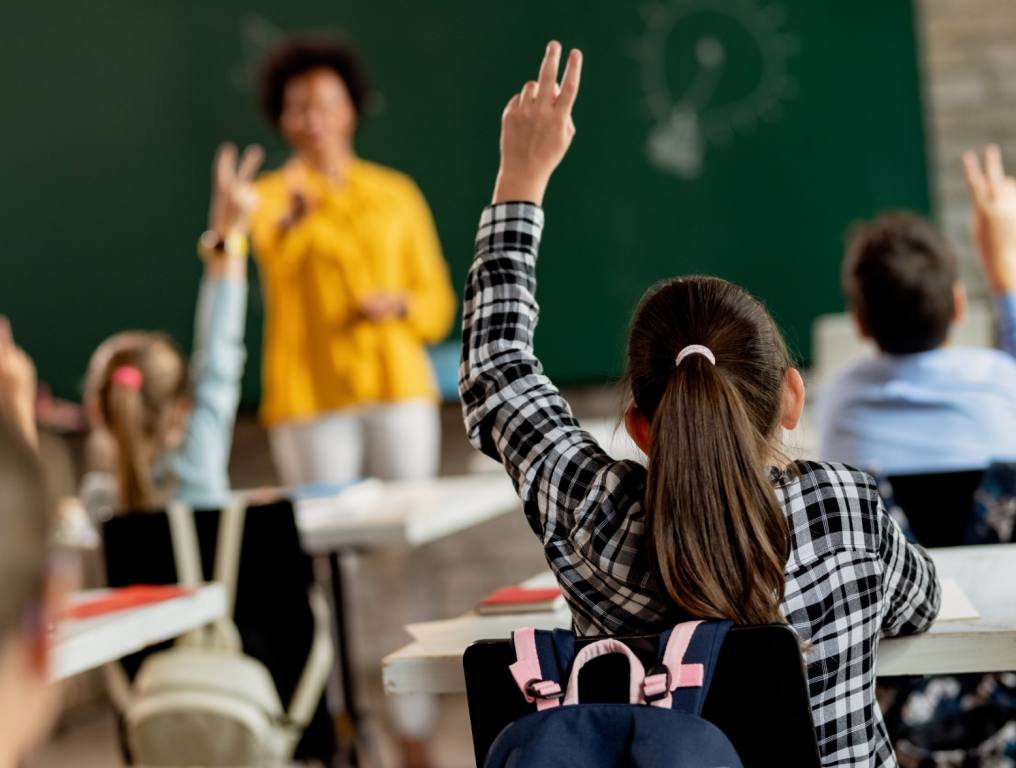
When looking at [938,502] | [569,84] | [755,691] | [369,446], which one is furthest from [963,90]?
[755,691]

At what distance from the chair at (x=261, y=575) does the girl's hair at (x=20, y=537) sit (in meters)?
1.91

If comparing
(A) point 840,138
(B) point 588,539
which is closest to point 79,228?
(A) point 840,138

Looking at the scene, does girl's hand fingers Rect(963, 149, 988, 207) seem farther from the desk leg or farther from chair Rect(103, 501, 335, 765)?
the desk leg

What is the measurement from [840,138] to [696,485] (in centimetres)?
319

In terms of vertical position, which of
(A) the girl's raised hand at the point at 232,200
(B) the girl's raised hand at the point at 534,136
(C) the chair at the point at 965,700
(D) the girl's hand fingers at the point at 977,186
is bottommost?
(C) the chair at the point at 965,700

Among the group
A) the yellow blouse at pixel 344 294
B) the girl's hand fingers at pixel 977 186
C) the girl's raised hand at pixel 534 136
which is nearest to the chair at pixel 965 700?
the girl's hand fingers at pixel 977 186

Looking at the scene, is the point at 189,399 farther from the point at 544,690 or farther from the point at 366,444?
the point at 544,690

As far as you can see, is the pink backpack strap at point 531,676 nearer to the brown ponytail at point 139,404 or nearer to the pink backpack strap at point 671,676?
the pink backpack strap at point 671,676

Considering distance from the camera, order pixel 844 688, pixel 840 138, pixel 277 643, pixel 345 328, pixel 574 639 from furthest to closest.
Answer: pixel 840 138 → pixel 345 328 → pixel 277 643 → pixel 844 688 → pixel 574 639

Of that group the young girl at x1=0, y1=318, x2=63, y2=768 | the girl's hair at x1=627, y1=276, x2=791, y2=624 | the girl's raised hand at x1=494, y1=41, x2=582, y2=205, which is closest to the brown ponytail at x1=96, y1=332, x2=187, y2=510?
the girl's raised hand at x1=494, y1=41, x2=582, y2=205

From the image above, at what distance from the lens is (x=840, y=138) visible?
13.6 feet

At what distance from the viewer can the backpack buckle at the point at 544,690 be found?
1.07 meters

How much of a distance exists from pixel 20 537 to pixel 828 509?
0.91 meters

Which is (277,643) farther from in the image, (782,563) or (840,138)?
(840,138)
